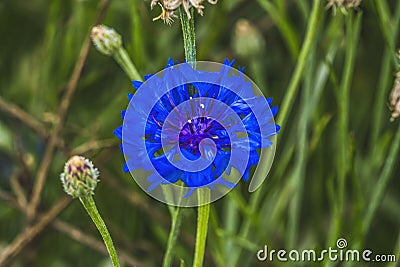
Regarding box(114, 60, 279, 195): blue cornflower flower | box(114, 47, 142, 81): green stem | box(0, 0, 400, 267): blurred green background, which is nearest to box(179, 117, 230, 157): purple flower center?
A: box(114, 60, 279, 195): blue cornflower flower

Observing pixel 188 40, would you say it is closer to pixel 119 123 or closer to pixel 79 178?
pixel 79 178

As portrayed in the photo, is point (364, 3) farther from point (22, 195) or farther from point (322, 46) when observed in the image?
point (22, 195)

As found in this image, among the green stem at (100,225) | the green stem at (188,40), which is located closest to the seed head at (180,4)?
the green stem at (188,40)

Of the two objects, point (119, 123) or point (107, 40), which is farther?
point (119, 123)

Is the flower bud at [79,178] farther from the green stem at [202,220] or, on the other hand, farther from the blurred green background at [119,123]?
the blurred green background at [119,123]

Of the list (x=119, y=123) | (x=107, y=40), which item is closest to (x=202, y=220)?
(x=107, y=40)

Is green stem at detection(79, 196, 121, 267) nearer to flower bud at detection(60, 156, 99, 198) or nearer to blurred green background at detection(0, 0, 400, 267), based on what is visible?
flower bud at detection(60, 156, 99, 198)

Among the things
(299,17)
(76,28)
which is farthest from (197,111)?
(299,17)
